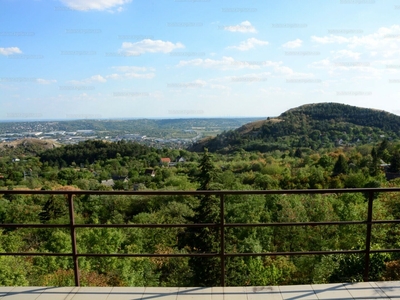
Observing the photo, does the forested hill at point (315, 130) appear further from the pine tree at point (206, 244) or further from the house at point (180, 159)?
the pine tree at point (206, 244)

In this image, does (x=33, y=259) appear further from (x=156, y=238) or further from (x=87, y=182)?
(x=87, y=182)

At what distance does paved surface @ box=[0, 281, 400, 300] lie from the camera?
2.21 meters

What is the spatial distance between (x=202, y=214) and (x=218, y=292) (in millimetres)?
13978

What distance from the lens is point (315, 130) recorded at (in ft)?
205

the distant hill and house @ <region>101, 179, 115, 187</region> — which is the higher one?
the distant hill

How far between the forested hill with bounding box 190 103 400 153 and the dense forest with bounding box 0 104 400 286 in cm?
40

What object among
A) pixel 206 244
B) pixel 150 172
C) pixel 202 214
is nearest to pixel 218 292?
pixel 206 244

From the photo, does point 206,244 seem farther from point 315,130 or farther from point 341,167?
point 315,130

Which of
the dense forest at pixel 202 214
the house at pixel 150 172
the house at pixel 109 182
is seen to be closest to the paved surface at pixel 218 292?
the dense forest at pixel 202 214

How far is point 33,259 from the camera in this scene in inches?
724

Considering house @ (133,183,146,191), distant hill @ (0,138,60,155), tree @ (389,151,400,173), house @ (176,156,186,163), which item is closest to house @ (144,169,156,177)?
house @ (133,183,146,191)

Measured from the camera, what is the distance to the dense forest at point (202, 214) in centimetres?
1538

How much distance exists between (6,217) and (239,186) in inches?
880

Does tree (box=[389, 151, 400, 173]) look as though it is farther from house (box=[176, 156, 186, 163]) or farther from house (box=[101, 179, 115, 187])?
house (box=[101, 179, 115, 187])
